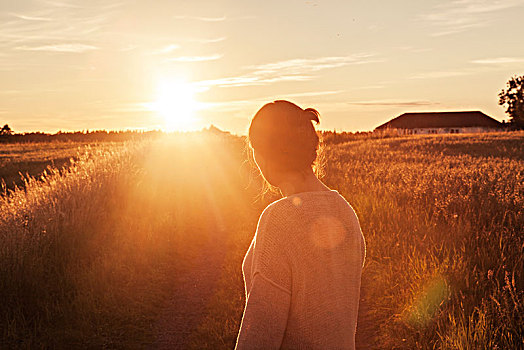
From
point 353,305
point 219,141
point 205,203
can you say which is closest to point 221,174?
point 205,203

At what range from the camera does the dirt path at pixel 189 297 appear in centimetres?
644

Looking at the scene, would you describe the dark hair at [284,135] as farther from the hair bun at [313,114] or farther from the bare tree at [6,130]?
the bare tree at [6,130]

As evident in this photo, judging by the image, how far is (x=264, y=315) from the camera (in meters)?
1.86

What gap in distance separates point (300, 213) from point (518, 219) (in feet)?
21.9

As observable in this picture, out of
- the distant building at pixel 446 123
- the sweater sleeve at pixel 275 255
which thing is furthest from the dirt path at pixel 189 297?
the distant building at pixel 446 123

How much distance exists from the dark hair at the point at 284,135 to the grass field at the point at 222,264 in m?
1.29

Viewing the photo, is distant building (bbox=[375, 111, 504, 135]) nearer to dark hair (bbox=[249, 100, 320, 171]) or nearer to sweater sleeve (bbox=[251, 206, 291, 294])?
dark hair (bbox=[249, 100, 320, 171])

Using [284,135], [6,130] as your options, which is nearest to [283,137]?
[284,135]

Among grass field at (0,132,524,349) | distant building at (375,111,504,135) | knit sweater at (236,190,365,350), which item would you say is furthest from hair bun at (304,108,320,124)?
distant building at (375,111,504,135)

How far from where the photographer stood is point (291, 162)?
207 centimetres

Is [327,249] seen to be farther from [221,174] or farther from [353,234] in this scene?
[221,174]

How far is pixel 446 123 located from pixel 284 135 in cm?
9572

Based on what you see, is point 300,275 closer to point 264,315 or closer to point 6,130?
point 264,315

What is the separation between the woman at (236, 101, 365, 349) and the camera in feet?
6.16
